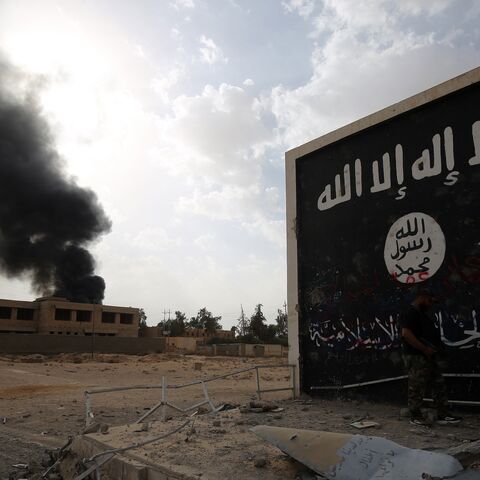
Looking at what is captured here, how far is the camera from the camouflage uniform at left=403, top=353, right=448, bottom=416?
212 inches

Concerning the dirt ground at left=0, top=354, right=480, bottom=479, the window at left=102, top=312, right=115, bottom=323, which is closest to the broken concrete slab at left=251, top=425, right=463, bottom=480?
the dirt ground at left=0, top=354, right=480, bottom=479

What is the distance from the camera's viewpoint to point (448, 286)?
646 centimetres

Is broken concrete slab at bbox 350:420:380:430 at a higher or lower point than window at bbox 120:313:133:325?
lower

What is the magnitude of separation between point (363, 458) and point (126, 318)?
52382 mm

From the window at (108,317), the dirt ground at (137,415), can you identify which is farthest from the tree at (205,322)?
the dirt ground at (137,415)

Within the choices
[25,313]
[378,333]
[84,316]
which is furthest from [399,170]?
[25,313]

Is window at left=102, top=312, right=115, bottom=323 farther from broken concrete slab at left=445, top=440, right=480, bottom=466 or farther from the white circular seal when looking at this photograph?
A: broken concrete slab at left=445, top=440, right=480, bottom=466

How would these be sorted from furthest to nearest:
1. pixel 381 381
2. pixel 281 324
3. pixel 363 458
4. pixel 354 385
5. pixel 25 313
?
pixel 281 324 < pixel 25 313 < pixel 354 385 < pixel 381 381 < pixel 363 458

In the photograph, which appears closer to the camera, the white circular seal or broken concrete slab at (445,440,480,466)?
broken concrete slab at (445,440,480,466)

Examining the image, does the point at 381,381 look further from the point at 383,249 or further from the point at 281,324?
the point at 281,324

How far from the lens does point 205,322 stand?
8075 centimetres

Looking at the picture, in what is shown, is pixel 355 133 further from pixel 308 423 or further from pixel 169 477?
pixel 169 477

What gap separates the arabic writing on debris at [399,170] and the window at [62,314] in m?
44.4

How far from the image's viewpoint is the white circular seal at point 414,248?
667cm
